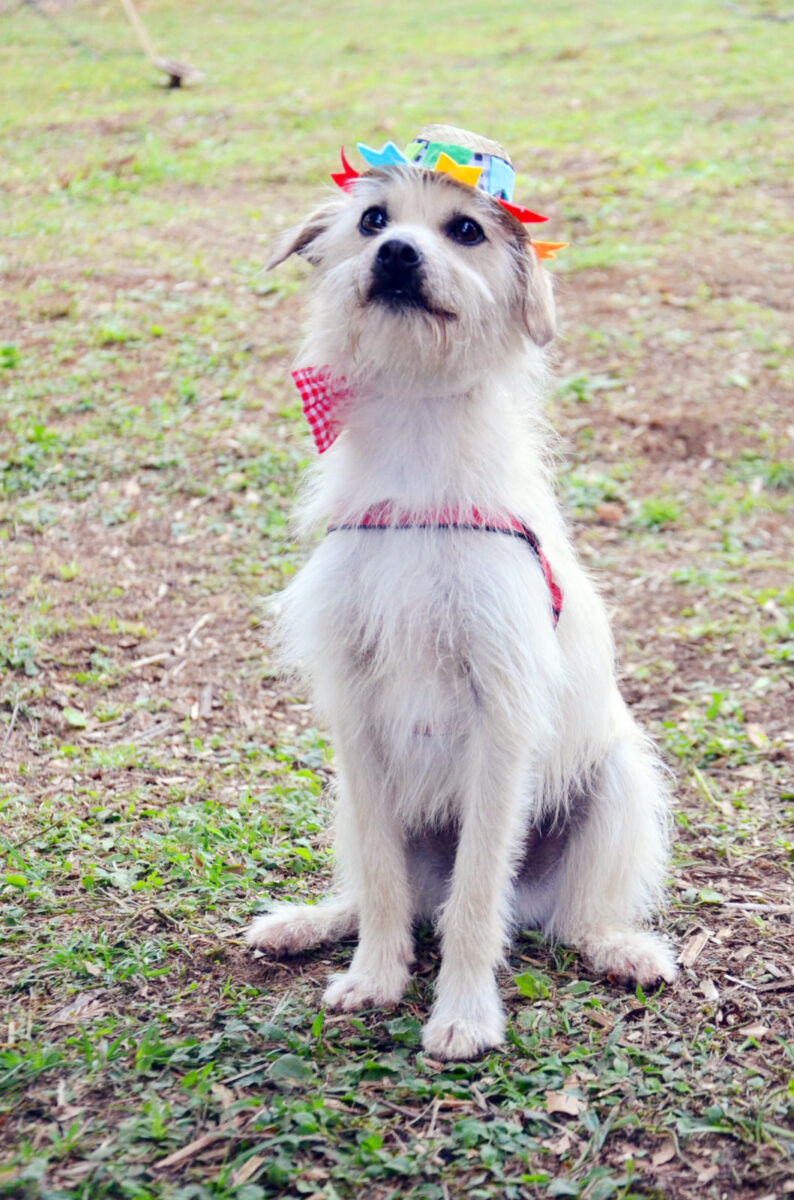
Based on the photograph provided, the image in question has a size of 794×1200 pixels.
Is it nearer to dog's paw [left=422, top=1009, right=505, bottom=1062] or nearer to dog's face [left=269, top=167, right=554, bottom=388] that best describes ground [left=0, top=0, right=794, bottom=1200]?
dog's paw [left=422, top=1009, right=505, bottom=1062]

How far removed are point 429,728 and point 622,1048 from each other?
93cm

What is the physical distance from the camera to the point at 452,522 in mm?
2975

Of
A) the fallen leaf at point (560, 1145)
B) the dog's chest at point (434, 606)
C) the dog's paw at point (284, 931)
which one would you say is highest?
the dog's chest at point (434, 606)

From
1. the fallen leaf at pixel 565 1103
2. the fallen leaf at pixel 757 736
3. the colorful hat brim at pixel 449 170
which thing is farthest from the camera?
the fallen leaf at pixel 757 736

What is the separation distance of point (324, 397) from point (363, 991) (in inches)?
62.2

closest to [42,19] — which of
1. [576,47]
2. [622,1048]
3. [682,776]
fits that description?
[576,47]

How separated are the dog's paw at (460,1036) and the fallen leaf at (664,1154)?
19.1 inches

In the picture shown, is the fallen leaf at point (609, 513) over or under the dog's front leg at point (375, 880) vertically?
under

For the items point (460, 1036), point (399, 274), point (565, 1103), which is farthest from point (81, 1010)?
point (399, 274)

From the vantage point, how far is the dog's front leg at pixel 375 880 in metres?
3.15

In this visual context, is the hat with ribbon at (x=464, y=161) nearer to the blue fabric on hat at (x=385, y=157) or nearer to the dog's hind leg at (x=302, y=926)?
the blue fabric on hat at (x=385, y=157)

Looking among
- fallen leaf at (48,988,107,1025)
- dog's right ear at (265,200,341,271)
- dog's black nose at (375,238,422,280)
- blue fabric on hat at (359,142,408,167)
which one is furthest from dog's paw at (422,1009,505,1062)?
blue fabric on hat at (359,142,408,167)

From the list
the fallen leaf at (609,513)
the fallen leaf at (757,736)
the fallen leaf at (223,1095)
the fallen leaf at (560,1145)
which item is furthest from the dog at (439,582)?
the fallen leaf at (609,513)

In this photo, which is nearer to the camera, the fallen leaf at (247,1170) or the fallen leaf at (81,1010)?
the fallen leaf at (247,1170)
